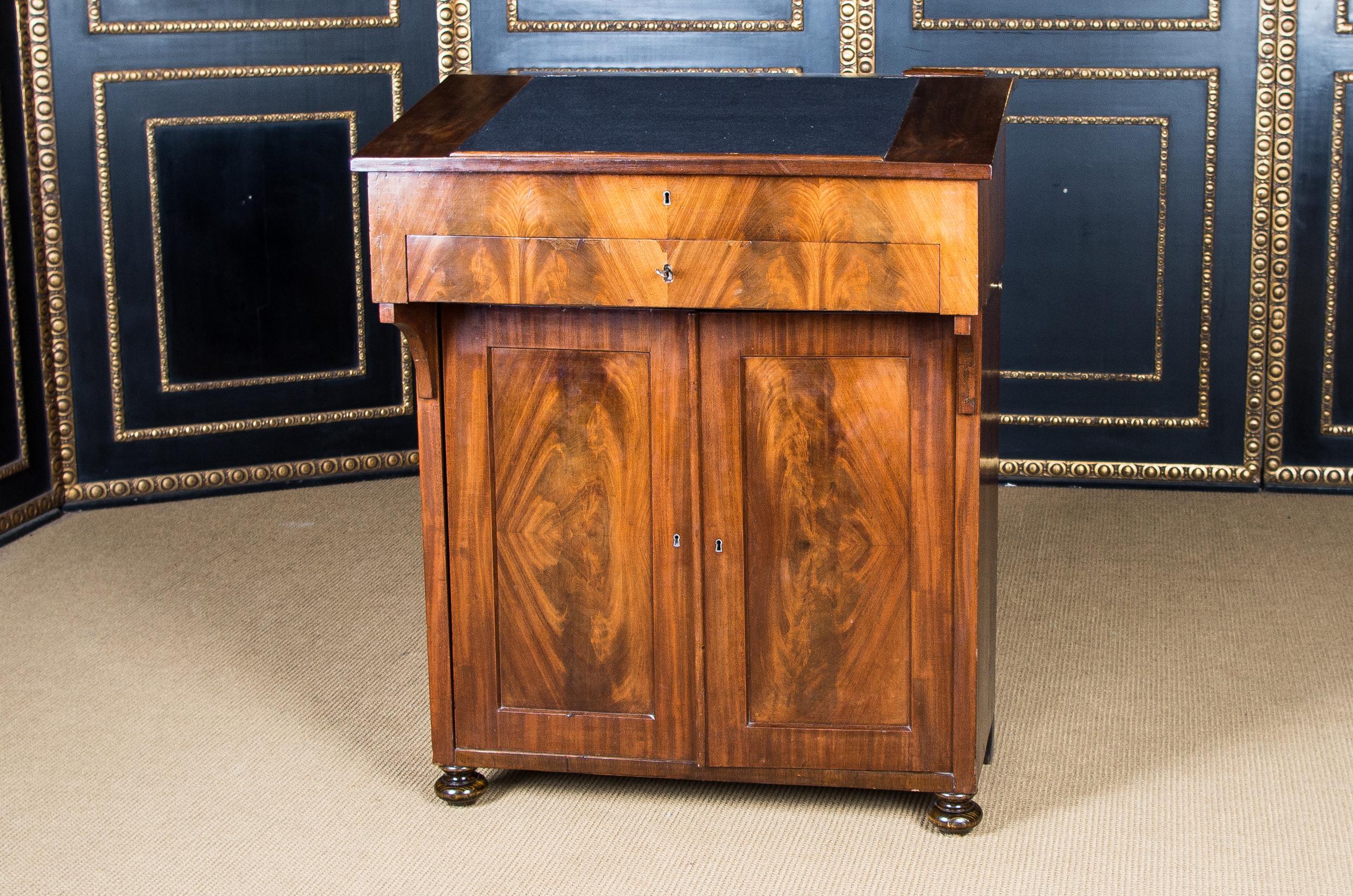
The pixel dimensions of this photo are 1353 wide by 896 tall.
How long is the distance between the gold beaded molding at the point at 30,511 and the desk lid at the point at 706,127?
2.38 metres

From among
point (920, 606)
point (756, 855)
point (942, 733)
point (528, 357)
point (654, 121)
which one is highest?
point (654, 121)

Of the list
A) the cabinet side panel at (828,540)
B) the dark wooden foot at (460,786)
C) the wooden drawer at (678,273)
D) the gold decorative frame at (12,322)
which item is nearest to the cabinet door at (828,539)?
the cabinet side panel at (828,540)

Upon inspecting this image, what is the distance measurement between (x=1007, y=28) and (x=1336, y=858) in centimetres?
291

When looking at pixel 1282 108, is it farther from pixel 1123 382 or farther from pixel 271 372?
pixel 271 372

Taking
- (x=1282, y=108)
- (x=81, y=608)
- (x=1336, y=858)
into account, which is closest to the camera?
(x=1336, y=858)

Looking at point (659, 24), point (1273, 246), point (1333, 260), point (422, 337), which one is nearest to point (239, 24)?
point (659, 24)

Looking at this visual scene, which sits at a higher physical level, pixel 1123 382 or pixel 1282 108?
pixel 1282 108

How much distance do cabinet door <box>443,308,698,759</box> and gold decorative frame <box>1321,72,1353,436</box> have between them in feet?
9.45

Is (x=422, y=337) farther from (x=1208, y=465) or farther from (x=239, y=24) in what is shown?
(x=1208, y=465)

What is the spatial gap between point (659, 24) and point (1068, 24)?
1211 millimetres

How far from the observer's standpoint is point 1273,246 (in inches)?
207

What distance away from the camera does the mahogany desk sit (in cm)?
293

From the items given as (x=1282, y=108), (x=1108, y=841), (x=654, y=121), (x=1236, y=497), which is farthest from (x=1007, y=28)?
(x=1108, y=841)

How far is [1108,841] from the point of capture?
3.16 m
